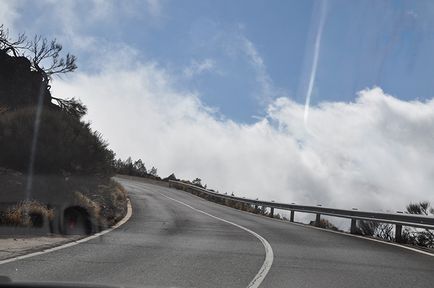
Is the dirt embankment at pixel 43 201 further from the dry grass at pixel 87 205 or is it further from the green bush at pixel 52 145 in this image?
the green bush at pixel 52 145

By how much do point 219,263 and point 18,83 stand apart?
2399 cm

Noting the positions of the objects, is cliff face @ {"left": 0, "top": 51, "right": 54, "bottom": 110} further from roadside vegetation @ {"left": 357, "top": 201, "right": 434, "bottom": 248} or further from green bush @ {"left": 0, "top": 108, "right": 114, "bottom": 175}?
roadside vegetation @ {"left": 357, "top": 201, "right": 434, "bottom": 248}

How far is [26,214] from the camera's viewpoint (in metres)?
14.6

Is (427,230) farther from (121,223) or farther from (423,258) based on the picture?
(121,223)

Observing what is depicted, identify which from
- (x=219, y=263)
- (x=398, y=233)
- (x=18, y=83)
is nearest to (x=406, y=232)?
(x=398, y=233)

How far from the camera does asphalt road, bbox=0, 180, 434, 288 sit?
8.79m

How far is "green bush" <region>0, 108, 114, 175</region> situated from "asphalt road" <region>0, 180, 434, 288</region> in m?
5.17

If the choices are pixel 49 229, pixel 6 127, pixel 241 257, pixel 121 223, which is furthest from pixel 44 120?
pixel 241 257

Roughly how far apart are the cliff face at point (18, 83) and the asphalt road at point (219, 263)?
55.4 ft

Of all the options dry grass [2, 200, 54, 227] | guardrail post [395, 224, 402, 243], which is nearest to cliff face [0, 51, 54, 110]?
dry grass [2, 200, 54, 227]

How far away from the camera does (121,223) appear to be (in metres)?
18.8

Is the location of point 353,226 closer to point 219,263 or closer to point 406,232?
point 406,232

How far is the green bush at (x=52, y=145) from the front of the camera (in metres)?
19.7

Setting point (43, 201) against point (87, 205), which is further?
point (87, 205)
